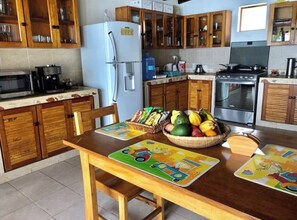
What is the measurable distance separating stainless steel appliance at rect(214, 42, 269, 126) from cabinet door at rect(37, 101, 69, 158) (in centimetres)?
280

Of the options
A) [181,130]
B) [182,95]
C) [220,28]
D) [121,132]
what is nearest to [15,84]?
[121,132]

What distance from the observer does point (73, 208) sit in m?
2.03

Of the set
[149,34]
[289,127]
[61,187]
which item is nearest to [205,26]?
[149,34]

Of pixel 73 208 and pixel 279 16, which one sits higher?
pixel 279 16

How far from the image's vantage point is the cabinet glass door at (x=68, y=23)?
117 inches

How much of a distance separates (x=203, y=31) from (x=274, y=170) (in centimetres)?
411

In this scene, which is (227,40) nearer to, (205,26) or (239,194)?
(205,26)

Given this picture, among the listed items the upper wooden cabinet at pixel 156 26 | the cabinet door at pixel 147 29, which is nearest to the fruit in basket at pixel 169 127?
the upper wooden cabinet at pixel 156 26

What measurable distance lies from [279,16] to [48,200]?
4241 millimetres

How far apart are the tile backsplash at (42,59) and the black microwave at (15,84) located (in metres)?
0.35

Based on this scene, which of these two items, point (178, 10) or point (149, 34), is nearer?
point (149, 34)

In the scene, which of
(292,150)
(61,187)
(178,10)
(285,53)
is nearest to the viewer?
(292,150)

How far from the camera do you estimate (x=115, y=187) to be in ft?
4.83

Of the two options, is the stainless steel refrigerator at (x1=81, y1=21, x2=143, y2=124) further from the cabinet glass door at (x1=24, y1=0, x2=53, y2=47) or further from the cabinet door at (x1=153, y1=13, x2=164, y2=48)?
the cabinet door at (x1=153, y1=13, x2=164, y2=48)
